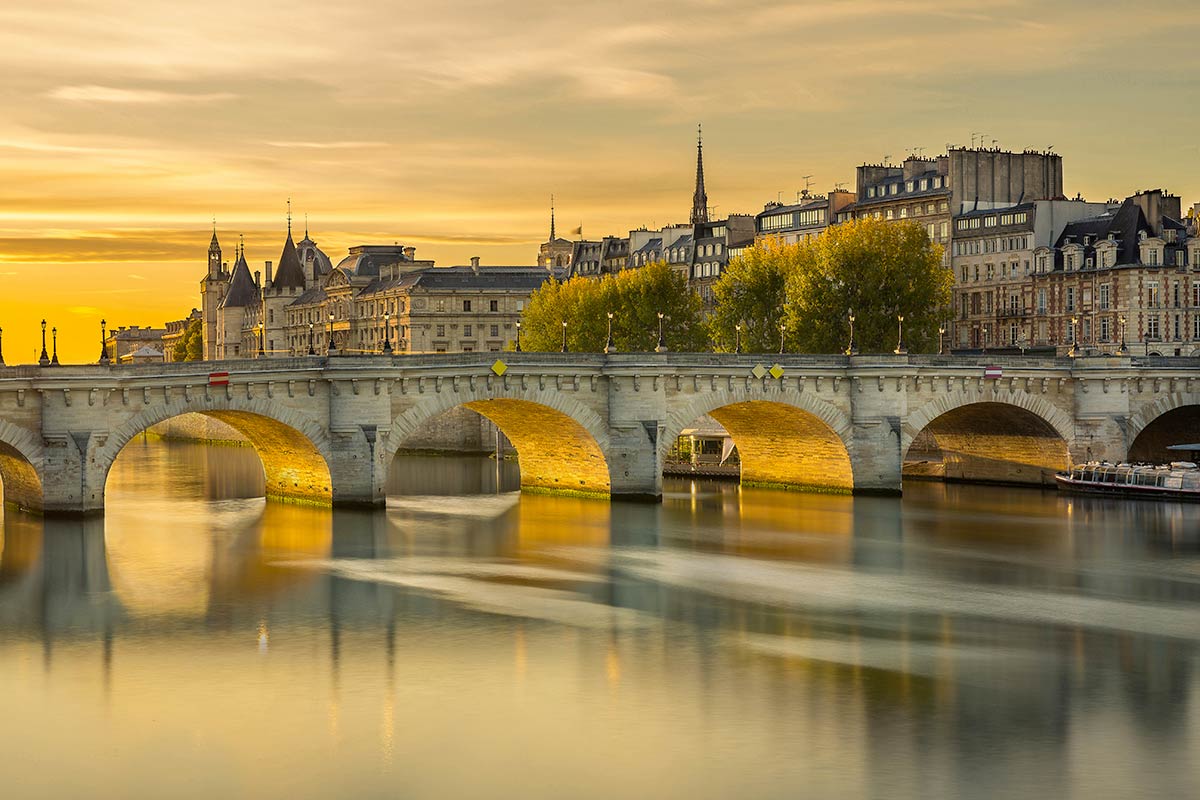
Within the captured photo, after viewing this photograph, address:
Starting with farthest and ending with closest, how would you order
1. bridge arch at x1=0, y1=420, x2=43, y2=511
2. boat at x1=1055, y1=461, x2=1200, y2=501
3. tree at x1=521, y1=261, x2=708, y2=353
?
tree at x1=521, y1=261, x2=708, y2=353 < boat at x1=1055, y1=461, x2=1200, y2=501 < bridge arch at x1=0, y1=420, x2=43, y2=511

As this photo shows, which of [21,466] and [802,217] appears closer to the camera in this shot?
[21,466]

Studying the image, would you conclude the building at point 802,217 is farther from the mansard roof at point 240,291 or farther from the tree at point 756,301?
the mansard roof at point 240,291

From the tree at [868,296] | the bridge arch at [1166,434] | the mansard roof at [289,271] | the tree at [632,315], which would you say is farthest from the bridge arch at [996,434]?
the mansard roof at [289,271]

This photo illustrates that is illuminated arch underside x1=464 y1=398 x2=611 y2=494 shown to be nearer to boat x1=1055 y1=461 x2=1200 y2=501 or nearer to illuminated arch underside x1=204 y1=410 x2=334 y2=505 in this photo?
illuminated arch underside x1=204 y1=410 x2=334 y2=505

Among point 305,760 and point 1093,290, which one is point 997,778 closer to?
point 305,760

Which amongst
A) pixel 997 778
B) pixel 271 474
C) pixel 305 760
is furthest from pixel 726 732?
pixel 271 474

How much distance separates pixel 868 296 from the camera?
9150 centimetres

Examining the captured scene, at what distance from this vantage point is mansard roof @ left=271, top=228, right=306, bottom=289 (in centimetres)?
17738

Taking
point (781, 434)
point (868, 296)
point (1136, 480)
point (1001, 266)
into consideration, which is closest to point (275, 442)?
point (781, 434)

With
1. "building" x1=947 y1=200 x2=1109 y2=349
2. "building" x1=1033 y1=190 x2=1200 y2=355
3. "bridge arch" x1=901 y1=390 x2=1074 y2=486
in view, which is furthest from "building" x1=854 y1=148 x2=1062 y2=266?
"bridge arch" x1=901 y1=390 x2=1074 y2=486

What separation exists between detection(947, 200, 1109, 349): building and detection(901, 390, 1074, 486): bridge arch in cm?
2177

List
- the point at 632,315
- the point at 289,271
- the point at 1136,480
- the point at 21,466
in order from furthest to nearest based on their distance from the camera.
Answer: the point at 289,271 → the point at 632,315 → the point at 1136,480 → the point at 21,466

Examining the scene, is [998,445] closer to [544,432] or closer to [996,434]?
[996,434]

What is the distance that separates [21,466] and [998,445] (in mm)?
42680
